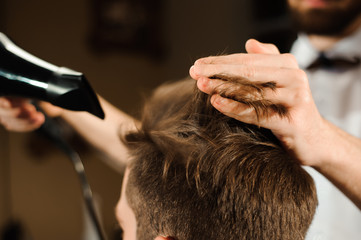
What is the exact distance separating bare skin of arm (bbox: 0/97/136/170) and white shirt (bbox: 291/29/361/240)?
28.9 inches

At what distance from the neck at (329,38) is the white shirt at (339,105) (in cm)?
2

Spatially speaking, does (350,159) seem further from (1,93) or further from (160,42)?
(160,42)

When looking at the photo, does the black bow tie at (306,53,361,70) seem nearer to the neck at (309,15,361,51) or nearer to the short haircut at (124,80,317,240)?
the neck at (309,15,361,51)

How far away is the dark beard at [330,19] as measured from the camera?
1.25 meters

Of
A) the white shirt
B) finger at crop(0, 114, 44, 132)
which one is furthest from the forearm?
the white shirt

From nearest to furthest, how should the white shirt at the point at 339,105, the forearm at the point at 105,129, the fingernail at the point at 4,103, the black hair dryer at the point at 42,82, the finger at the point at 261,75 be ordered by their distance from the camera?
the finger at the point at 261,75 < the black hair dryer at the point at 42,82 < the fingernail at the point at 4,103 < the forearm at the point at 105,129 < the white shirt at the point at 339,105

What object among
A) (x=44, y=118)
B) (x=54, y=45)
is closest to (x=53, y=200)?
(x=54, y=45)

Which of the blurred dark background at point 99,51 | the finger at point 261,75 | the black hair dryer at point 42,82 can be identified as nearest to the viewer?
the finger at point 261,75

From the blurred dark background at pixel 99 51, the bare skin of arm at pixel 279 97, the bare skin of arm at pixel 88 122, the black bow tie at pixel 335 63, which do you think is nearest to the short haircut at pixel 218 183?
the bare skin of arm at pixel 279 97

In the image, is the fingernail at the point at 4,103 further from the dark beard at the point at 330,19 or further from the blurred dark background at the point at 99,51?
the dark beard at the point at 330,19

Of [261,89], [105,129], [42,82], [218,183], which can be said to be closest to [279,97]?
[261,89]

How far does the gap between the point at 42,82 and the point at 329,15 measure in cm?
111

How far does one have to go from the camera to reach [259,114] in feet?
1.65

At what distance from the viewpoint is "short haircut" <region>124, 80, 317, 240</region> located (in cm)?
55
